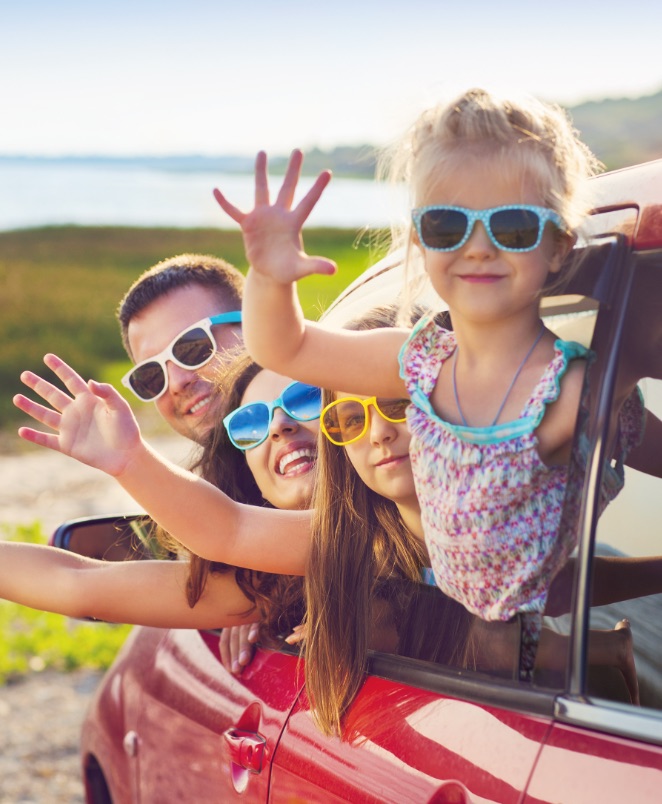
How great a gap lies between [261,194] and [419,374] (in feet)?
1.24

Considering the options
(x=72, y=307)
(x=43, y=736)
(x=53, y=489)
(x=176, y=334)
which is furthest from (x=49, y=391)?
(x=72, y=307)

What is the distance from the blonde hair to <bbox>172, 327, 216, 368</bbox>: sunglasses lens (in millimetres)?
1574

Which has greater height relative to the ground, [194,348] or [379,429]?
[379,429]

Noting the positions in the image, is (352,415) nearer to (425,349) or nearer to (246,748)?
(425,349)

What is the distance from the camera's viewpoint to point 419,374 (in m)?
1.84

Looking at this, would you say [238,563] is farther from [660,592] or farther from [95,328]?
[95,328]

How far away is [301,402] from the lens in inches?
96.3

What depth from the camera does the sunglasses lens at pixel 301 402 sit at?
8.01 feet

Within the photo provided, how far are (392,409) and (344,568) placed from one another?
1.06 feet

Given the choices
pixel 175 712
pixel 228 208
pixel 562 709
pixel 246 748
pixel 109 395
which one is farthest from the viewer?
pixel 175 712

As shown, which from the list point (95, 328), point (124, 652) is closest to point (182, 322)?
point (124, 652)

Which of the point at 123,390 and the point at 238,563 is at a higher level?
the point at 238,563

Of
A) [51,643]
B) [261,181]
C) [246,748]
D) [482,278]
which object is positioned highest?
[261,181]

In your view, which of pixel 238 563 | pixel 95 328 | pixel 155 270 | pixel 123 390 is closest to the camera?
pixel 238 563
